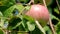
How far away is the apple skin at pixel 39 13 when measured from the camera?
4.01 ft

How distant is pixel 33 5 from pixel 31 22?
0.67ft

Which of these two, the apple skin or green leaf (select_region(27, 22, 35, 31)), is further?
the apple skin

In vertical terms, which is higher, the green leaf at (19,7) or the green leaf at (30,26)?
the green leaf at (19,7)

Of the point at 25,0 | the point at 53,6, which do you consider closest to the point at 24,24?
the point at 25,0

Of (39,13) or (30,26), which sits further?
(39,13)

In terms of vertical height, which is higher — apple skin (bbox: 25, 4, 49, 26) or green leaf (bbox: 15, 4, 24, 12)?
green leaf (bbox: 15, 4, 24, 12)

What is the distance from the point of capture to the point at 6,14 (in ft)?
3.78

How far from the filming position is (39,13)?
1249mm

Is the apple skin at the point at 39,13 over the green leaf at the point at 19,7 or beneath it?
beneath

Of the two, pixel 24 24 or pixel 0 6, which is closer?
pixel 24 24

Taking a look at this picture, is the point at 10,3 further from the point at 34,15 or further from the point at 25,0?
the point at 25,0

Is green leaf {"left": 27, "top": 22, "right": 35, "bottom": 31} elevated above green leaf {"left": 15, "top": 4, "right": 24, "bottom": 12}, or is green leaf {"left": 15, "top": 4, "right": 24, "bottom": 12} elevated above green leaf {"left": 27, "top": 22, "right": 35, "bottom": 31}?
green leaf {"left": 15, "top": 4, "right": 24, "bottom": 12}

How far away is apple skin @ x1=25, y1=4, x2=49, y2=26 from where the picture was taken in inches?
48.1

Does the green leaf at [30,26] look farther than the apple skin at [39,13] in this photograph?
No
